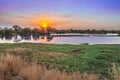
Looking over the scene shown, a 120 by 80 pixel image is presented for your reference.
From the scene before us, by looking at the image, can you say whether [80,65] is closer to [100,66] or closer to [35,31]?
[100,66]

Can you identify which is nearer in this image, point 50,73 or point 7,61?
point 50,73

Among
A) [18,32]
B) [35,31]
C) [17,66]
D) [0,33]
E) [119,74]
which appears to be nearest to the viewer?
[119,74]

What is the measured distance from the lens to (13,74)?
30.2ft

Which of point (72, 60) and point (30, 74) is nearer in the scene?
point (30, 74)

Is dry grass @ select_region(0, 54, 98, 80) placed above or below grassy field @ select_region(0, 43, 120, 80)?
above

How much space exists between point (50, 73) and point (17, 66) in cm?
217

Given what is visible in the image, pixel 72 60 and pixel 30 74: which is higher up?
pixel 30 74

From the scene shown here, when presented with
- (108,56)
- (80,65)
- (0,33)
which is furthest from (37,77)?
(0,33)

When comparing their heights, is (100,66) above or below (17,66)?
below

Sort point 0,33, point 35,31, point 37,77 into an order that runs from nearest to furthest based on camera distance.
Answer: point 37,77 < point 0,33 < point 35,31

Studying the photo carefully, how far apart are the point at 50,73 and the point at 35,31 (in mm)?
152168

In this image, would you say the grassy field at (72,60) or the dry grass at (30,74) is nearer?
the dry grass at (30,74)

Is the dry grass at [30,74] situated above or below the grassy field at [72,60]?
above

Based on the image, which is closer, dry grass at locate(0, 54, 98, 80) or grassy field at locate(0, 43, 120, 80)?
dry grass at locate(0, 54, 98, 80)
